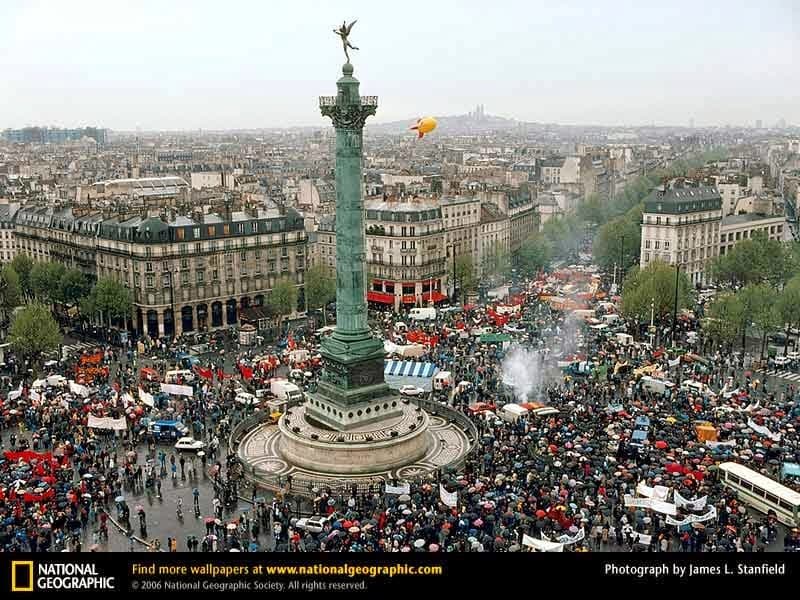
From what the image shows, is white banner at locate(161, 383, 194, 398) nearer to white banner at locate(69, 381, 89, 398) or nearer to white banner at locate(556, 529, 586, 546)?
white banner at locate(69, 381, 89, 398)

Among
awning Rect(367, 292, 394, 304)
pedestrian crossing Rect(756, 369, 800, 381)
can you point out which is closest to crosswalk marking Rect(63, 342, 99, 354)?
awning Rect(367, 292, 394, 304)

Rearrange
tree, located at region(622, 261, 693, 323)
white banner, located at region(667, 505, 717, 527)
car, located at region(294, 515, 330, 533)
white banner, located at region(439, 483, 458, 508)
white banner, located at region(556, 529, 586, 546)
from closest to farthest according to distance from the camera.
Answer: white banner, located at region(556, 529, 586, 546) → white banner, located at region(667, 505, 717, 527) → car, located at region(294, 515, 330, 533) → white banner, located at region(439, 483, 458, 508) → tree, located at region(622, 261, 693, 323)

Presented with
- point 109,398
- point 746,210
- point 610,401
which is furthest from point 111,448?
point 746,210

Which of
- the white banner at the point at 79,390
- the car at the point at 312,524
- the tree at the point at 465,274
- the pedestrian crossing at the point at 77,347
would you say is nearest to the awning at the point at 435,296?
the tree at the point at 465,274

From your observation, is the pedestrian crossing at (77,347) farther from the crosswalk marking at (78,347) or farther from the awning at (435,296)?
the awning at (435,296)
